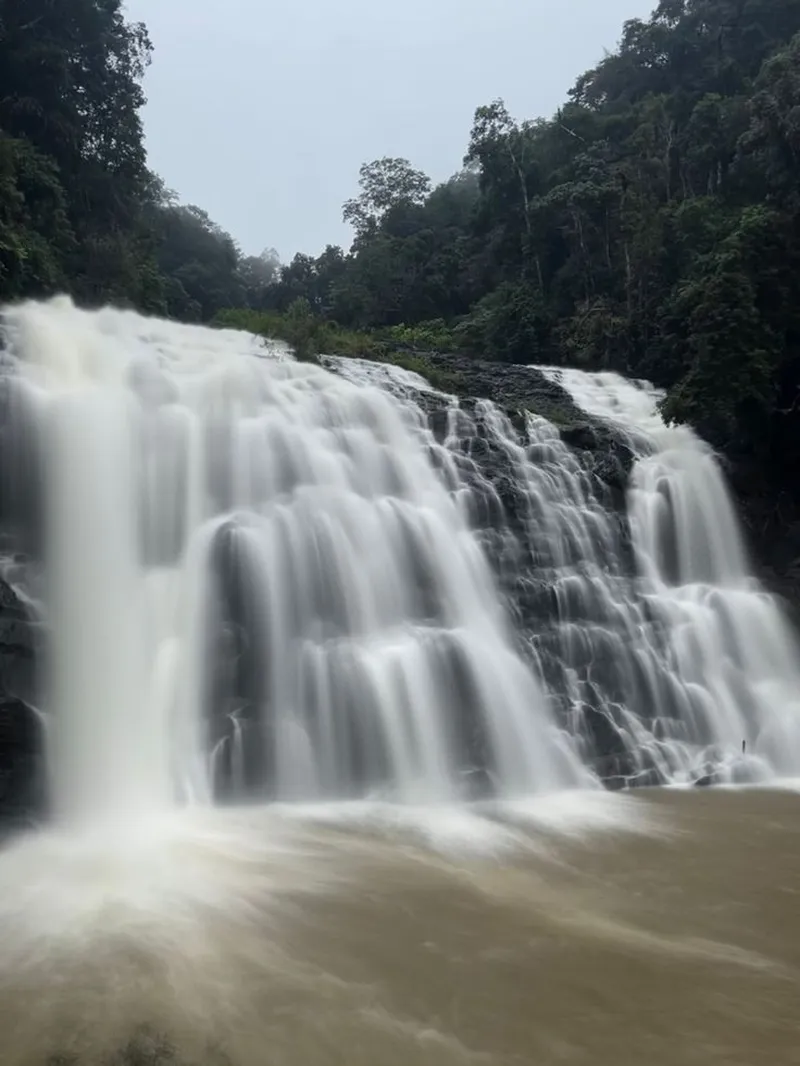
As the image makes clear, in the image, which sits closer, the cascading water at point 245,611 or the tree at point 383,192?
the cascading water at point 245,611

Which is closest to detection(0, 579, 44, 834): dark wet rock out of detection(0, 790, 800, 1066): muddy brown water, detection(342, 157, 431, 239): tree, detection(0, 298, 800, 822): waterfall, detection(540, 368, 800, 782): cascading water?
detection(0, 298, 800, 822): waterfall

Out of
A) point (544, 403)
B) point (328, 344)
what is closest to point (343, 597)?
point (544, 403)

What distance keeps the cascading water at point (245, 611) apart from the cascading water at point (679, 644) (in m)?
0.94

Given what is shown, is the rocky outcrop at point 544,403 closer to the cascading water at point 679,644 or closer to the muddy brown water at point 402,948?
the cascading water at point 679,644

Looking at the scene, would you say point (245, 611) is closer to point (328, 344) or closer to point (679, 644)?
point (679, 644)

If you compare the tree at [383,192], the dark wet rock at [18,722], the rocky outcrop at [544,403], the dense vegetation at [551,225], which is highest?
the tree at [383,192]

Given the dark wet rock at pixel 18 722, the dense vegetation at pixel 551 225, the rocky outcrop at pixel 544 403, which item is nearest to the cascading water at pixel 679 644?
the rocky outcrop at pixel 544 403

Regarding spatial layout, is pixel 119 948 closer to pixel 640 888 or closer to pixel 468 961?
pixel 468 961

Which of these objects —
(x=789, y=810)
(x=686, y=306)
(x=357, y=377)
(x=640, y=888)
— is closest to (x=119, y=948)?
(x=640, y=888)

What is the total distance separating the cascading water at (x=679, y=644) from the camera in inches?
368

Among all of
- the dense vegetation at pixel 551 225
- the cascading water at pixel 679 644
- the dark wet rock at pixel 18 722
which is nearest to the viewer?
the dark wet rock at pixel 18 722

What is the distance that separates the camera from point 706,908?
532cm

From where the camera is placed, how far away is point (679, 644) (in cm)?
→ 1061

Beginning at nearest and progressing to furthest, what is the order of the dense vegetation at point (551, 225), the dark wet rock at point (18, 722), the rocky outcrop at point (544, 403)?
1. the dark wet rock at point (18, 722)
2. the rocky outcrop at point (544, 403)
3. the dense vegetation at point (551, 225)
